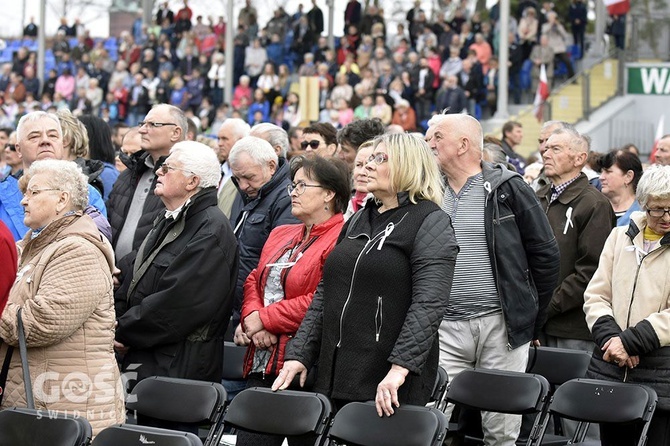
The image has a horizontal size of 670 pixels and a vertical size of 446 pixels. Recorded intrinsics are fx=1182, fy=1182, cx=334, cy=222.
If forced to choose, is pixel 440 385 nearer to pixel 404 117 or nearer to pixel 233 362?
pixel 233 362

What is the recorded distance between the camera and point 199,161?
5938mm

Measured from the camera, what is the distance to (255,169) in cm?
667

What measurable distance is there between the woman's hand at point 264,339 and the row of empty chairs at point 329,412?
0.39 m

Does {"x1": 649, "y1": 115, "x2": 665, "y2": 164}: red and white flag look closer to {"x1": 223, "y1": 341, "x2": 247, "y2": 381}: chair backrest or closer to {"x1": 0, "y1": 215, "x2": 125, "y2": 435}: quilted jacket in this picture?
{"x1": 223, "y1": 341, "x2": 247, "y2": 381}: chair backrest

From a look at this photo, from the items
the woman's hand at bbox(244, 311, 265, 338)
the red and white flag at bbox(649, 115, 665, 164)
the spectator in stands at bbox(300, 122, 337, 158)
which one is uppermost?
the spectator in stands at bbox(300, 122, 337, 158)

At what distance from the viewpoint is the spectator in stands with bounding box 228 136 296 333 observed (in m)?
6.56

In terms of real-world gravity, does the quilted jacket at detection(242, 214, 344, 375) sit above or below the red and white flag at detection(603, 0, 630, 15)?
below

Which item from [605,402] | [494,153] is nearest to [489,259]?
[605,402]

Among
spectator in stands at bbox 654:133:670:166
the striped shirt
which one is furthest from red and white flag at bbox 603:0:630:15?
the striped shirt

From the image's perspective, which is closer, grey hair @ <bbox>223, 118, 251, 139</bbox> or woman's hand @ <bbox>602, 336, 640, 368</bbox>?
woman's hand @ <bbox>602, 336, 640, 368</bbox>

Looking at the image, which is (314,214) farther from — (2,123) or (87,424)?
(2,123)

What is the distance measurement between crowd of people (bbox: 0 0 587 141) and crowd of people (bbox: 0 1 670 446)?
8.23 metres

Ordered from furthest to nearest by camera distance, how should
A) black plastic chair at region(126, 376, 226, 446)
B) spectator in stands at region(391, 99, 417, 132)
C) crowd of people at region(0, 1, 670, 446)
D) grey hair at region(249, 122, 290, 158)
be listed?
1. spectator in stands at region(391, 99, 417, 132)
2. grey hair at region(249, 122, 290, 158)
3. black plastic chair at region(126, 376, 226, 446)
4. crowd of people at region(0, 1, 670, 446)

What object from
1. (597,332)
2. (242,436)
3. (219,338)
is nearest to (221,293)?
(219,338)
